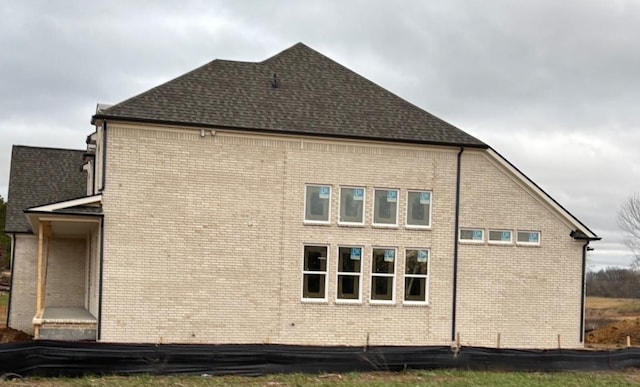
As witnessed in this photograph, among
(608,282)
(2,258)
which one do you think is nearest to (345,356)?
(2,258)

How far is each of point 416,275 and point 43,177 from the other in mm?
17110

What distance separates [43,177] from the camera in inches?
1194

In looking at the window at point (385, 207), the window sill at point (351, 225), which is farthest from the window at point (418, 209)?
the window sill at point (351, 225)

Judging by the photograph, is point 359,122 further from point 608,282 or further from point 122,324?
point 608,282

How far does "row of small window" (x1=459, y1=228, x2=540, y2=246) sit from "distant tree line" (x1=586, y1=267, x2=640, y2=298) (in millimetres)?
64559

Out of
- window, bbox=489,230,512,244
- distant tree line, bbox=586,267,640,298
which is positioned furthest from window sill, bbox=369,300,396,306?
distant tree line, bbox=586,267,640,298

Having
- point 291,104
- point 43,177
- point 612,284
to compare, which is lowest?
point 612,284

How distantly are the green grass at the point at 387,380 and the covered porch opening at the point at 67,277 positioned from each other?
198 inches

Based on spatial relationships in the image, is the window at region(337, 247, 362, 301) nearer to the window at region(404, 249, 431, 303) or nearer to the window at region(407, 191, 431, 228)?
the window at region(404, 249, 431, 303)

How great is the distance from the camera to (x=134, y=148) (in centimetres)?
1933

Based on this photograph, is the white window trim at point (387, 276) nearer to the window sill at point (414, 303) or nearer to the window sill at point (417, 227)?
the window sill at point (414, 303)

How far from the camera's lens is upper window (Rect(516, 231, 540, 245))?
21844mm

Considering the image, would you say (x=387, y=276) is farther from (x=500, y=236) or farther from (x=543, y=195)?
(x=543, y=195)

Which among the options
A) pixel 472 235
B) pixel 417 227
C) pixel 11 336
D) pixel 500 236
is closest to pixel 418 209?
pixel 417 227
